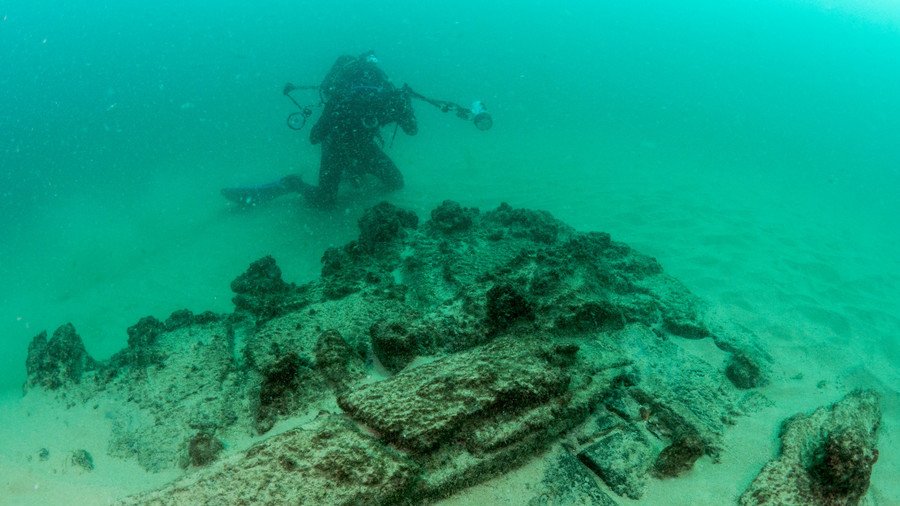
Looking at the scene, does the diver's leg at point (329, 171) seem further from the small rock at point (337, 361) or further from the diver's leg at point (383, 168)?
the small rock at point (337, 361)

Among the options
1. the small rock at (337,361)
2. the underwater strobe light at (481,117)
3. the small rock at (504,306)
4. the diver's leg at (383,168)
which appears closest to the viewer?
the small rock at (337,361)

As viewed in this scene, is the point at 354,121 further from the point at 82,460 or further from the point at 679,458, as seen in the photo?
the point at 679,458

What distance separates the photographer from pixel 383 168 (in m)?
10.7

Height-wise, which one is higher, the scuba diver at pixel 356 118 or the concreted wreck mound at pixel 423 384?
the scuba diver at pixel 356 118

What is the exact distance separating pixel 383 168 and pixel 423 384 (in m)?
8.71

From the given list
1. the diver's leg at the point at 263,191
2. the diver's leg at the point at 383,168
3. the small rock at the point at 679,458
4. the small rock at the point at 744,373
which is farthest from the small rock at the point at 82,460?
the diver's leg at the point at 263,191

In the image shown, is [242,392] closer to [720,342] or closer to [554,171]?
[720,342]

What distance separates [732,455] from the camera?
2846 mm

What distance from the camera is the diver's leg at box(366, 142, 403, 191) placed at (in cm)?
1020

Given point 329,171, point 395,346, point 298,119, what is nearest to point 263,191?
point 298,119

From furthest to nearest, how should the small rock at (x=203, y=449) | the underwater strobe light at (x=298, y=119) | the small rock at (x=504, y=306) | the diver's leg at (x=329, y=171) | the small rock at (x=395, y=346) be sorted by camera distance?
the diver's leg at (x=329, y=171), the underwater strobe light at (x=298, y=119), the small rock at (x=504, y=306), the small rock at (x=395, y=346), the small rock at (x=203, y=449)

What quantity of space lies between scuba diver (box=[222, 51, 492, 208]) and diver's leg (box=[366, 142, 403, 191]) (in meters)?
0.02

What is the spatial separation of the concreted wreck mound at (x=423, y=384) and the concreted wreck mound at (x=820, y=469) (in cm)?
34

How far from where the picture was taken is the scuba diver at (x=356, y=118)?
9086 millimetres
